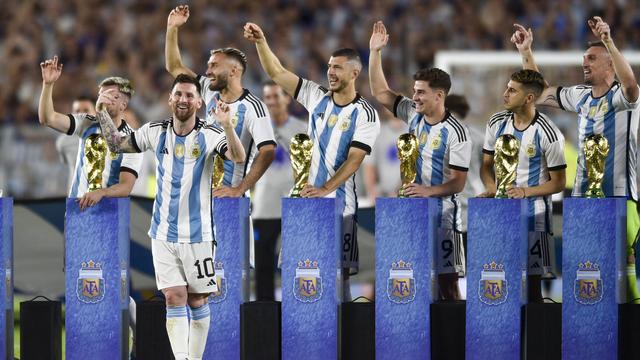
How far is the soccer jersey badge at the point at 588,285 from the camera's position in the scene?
301 inches

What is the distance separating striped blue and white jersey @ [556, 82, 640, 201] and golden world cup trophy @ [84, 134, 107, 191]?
2752mm

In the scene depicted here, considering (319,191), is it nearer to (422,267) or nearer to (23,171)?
(422,267)

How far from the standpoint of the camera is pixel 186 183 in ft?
24.7

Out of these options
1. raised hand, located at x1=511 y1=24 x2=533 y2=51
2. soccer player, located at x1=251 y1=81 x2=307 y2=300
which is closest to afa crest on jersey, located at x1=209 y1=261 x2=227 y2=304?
raised hand, located at x1=511 y1=24 x2=533 y2=51

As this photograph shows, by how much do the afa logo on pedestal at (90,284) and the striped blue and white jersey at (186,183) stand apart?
469 mm

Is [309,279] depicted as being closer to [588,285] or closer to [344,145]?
[344,145]

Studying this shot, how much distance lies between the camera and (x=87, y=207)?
7.77m

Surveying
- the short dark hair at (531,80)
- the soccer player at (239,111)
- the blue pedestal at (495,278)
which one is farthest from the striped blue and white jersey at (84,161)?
the short dark hair at (531,80)

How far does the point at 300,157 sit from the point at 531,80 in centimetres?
144

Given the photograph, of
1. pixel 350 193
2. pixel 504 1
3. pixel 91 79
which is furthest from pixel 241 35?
pixel 350 193

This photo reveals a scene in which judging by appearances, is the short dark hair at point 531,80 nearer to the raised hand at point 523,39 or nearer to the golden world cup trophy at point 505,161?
the raised hand at point 523,39

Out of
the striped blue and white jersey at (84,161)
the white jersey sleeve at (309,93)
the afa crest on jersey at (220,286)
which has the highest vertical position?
the white jersey sleeve at (309,93)

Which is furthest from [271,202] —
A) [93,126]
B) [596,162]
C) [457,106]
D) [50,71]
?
[596,162]

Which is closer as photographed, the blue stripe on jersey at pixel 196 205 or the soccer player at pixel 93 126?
the blue stripe on jersey at pixel 196 205
